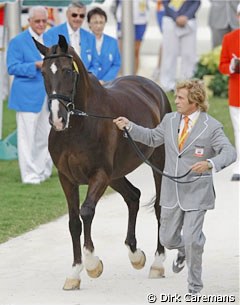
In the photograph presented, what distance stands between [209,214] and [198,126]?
3.60 metres

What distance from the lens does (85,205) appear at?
847cm

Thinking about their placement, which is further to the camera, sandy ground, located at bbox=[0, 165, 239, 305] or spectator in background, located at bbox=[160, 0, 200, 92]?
spectator in background, located at bbox=[160, 0, 200, 92]

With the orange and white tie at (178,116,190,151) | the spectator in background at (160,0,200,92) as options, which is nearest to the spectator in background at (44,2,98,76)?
the orange and white tie at (178,116,190,151)

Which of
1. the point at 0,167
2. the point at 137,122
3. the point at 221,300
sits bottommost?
the point at 0,167

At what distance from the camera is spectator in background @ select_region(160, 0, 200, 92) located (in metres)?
21.0

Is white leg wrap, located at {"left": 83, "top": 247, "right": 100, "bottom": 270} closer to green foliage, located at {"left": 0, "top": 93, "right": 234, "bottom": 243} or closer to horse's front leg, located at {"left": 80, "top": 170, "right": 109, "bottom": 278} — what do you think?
horse's front leg, located at {"left": 80, "top": 170, "right": 109, "bottom": 278}

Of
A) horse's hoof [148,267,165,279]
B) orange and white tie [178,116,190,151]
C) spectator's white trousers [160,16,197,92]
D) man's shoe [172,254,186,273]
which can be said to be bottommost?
spectator's white trousers [160,16,197,92]

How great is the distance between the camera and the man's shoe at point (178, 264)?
8.74m

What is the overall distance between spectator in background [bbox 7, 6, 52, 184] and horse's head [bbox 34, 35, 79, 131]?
13.5 ft

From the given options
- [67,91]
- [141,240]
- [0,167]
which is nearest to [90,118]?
[67,91]

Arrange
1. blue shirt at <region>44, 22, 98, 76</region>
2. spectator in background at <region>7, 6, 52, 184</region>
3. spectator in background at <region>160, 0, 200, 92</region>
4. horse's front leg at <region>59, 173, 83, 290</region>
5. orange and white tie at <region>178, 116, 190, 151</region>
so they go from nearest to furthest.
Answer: orange and white tie at <region>178, 116, 190, 151</region> < horse's front leg at <region>59, 173, 83, 290</region> < blue shirt at <region>44, 22, 98, 76</region> < spectator in background at <region>7, 6, 52, 184</region> < spectator in background at <region>160, 0, 200, 92</region>

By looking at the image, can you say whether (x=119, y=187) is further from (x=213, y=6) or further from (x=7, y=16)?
(x=213, y=6)

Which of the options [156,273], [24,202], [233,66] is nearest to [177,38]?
[233,66]

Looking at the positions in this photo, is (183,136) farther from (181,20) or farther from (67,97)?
(181,20)
